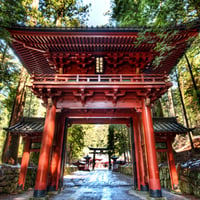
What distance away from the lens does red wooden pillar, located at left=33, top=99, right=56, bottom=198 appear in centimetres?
501

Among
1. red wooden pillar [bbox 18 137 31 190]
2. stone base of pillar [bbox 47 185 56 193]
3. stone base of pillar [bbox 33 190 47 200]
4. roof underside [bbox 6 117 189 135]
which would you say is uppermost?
roof underside [bbox 6 117 189 135]

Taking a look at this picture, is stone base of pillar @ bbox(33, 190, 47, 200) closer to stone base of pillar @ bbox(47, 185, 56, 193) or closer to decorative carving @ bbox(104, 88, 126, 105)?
stone base of pillar @ bbox(47, 185, 56, 193)

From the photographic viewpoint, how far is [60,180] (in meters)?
6.65

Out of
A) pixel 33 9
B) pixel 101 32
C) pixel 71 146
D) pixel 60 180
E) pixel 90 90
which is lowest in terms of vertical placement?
pixel 60 180

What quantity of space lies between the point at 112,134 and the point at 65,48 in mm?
19473

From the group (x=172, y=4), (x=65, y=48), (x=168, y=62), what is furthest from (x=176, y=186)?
(x=65, y=48)

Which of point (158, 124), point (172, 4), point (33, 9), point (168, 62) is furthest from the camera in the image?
point (33, 9)

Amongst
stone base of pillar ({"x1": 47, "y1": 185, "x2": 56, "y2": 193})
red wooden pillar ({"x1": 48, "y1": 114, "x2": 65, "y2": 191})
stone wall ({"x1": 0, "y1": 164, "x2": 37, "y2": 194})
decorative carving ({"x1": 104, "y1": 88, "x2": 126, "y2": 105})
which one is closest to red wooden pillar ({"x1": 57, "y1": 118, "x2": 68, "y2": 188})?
red wooden pillar ({"x1": 48, "y1": 114, "x2": 65, "y2": 191})

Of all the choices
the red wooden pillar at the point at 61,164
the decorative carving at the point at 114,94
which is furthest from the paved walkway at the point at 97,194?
the decorative carving at the point at 114,94

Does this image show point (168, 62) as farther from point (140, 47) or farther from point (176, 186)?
point (176, 186)

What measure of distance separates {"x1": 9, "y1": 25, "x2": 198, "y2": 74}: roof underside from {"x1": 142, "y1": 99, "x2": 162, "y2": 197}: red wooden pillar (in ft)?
6.91

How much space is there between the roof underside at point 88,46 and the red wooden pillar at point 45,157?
8.21 feet

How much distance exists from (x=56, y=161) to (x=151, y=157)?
4.23 m

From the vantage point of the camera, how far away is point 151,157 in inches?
211
